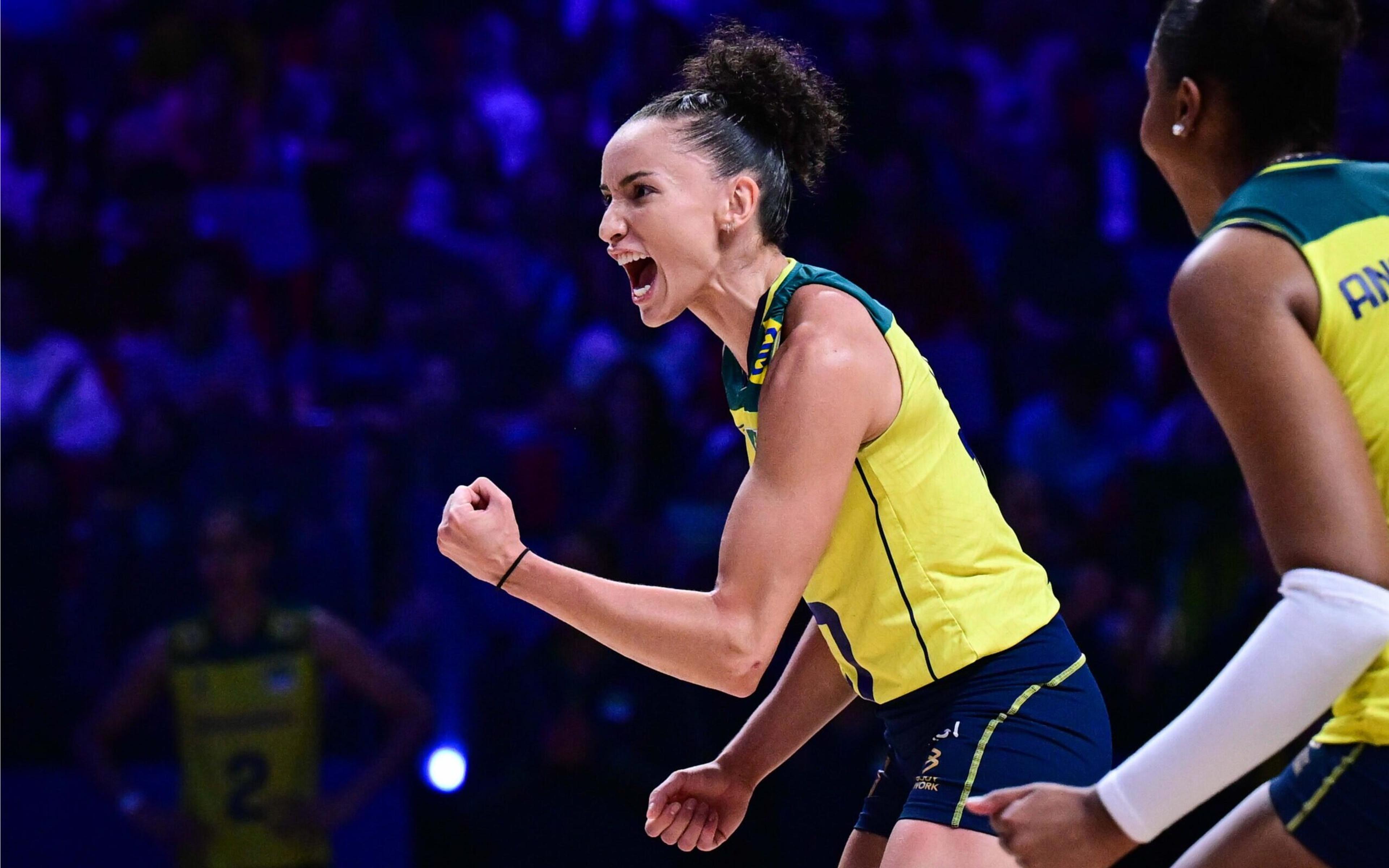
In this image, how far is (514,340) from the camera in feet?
16.8

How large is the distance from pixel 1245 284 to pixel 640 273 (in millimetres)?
1113

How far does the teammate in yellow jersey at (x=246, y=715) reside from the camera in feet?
13.9

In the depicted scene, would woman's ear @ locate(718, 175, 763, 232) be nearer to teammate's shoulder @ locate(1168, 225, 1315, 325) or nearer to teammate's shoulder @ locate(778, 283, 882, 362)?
teammate's shoulder @ locate(778, 283, 882, 362)

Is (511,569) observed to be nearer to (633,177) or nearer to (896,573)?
(896,573)

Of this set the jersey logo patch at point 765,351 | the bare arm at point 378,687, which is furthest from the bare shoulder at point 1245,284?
the bare arm at point 378,687

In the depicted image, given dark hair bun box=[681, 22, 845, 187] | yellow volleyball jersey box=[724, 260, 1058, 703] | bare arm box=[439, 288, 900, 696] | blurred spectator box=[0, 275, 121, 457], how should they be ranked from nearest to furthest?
1. bare arm box=[439, 288, 900, 696]
2. yellow volleyball jersey box=[724, 260, 1058, 703]
3. dark hair bun box=[681, 22, 845, 187]
4. blurred spectator box=[0, 275, 121, 457]

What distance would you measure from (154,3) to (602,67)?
1.83 meters

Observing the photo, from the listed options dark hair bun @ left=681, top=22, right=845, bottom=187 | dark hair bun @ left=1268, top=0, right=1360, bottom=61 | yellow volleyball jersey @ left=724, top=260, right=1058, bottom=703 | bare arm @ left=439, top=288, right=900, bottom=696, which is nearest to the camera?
dark hair bun @ left=1268, top=0, right=1360, bottom=61

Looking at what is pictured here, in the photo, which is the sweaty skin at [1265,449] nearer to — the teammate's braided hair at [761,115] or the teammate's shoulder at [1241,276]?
the teammate's shoulder at [1241,276]

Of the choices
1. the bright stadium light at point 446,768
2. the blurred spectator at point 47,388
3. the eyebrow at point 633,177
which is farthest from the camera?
the blurred spectator at point 47,388

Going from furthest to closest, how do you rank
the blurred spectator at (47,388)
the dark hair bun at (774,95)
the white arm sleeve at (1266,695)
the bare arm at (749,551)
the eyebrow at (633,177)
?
1. the blurred spectator at (47,388)
2. the dark hair bun at (774,95)
3. the eyebrow at (633,177)
4. the bare arm at (749,551)
5. the white arm sleeve at (1266,695)

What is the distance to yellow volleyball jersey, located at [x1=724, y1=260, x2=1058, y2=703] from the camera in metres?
1.97

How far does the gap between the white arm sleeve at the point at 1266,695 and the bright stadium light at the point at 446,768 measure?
327 cm

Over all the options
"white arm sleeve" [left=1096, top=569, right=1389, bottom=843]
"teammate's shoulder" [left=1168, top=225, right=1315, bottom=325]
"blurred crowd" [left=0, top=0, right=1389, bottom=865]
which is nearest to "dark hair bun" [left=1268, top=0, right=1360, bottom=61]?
"teammate's shoulder" [left=1168, top=225, right=1315, bottom=325]
